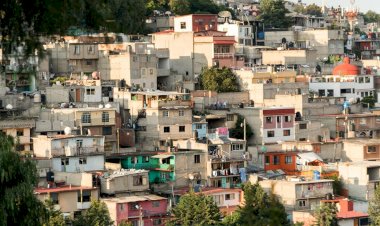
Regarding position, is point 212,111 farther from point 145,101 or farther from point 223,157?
point 223,157

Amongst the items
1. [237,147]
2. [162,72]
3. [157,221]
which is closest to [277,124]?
[237,147]

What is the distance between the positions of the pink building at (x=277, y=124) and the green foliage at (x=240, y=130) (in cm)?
40

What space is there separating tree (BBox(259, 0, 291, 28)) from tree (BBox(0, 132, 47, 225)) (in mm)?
46401

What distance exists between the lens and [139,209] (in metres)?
29.1

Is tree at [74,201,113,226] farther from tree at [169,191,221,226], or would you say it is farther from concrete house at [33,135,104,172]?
concrete house at [33,135,104,172]

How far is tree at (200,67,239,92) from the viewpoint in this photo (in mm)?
40094

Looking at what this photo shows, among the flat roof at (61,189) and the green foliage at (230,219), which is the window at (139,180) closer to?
the flat roof at (61,189)

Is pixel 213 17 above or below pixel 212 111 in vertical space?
above

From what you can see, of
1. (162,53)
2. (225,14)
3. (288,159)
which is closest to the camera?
(288,159)

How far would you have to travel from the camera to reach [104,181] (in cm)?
2997

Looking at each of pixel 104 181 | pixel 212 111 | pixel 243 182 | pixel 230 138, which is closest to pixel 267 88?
pixel 212 111

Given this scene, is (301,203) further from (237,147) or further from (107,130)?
(107,130)

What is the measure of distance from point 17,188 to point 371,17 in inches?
2991

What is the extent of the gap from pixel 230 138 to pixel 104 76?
639 centimetres
